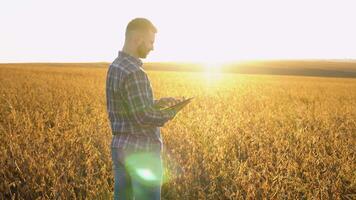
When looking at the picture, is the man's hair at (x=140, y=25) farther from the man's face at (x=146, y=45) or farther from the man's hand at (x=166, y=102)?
the man's hand at (x=166, y=102)

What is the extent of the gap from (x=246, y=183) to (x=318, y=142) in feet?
8.92

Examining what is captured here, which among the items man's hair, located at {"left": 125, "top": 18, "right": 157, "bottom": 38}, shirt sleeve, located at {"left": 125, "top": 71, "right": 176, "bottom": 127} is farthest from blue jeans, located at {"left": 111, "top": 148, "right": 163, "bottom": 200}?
man's hair, located at {"left": 125, "top": 18, "right": 157, "bottom": 38}

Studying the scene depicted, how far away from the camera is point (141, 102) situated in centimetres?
277

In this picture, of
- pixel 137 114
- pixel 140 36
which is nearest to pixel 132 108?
pixel 137 114

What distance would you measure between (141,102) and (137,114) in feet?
0.31

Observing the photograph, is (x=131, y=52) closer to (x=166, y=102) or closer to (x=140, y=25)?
(x=140, y=25)

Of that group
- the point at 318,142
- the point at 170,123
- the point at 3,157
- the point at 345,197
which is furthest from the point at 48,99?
the point at 345,197

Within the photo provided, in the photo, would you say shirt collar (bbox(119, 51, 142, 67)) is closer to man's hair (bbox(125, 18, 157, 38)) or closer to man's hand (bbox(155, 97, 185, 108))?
man's hair (bbox(125, 18, 157, 38))

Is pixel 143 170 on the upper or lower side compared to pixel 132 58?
lower

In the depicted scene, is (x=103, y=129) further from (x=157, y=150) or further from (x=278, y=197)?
(x=157, y=150)

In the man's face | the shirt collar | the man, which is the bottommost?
the man

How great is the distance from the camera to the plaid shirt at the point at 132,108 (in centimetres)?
278

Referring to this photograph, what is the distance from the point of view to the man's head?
111 inches

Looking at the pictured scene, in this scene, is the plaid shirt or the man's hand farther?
the man's hand
